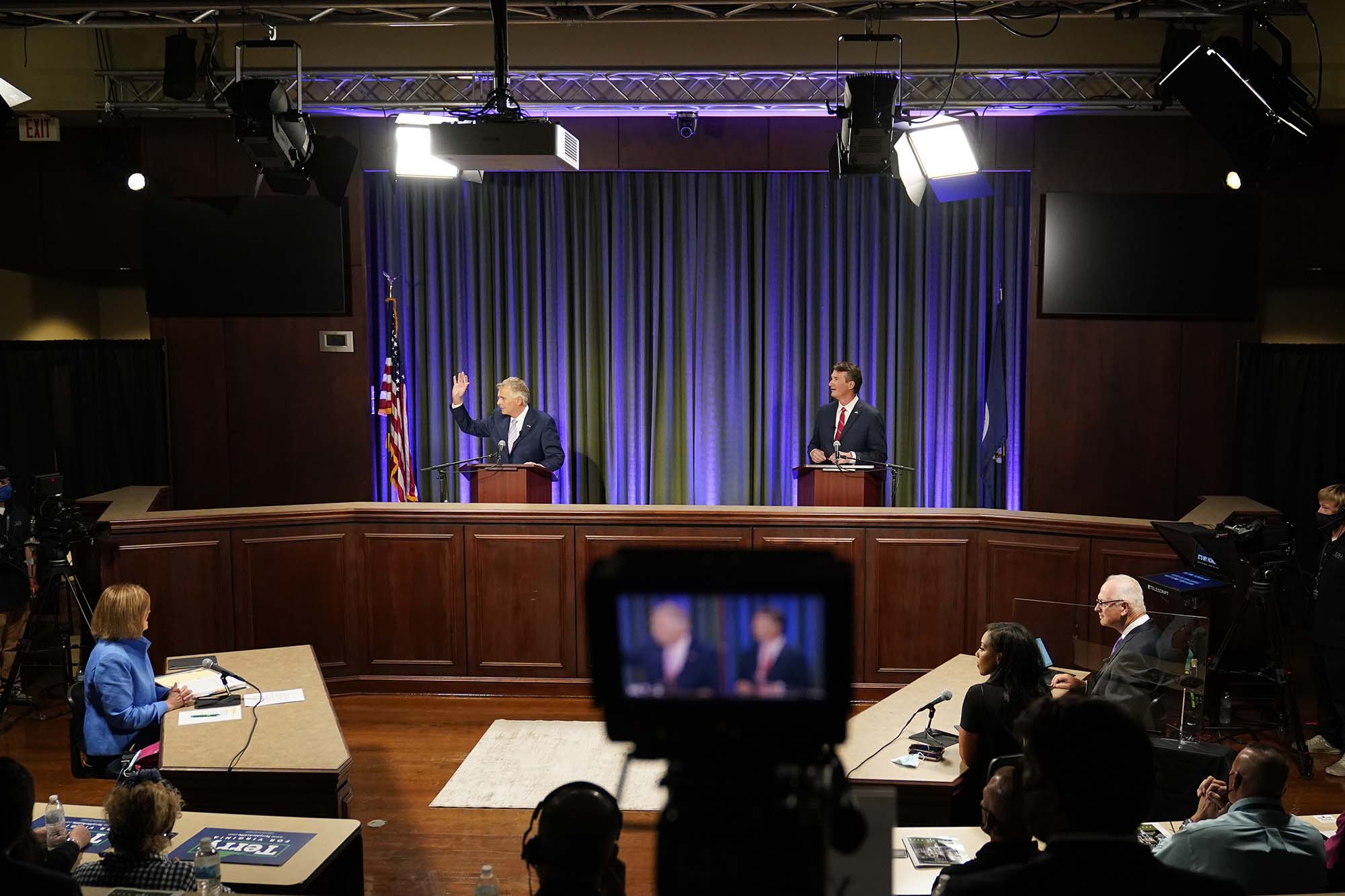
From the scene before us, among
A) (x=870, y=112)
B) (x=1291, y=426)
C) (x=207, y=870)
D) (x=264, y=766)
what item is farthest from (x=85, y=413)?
(x=1291, y=426)

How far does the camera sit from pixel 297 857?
10.5 ft

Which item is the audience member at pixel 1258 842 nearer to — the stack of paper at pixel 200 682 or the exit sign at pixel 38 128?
the stack of paper at pixel 200 682

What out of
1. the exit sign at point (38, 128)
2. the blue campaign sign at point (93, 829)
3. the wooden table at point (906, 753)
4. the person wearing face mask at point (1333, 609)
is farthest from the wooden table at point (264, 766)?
the exit sign at point (38, 128)

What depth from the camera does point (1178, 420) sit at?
824cm

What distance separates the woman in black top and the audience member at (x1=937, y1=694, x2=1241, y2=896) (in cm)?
202

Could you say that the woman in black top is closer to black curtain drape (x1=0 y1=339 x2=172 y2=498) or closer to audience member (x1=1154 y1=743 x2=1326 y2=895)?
audience member (x1=1154 y1=743 x2=1326 y2=895)

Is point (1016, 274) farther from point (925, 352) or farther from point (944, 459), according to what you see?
point (944, 459)

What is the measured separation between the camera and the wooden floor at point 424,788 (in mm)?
4414

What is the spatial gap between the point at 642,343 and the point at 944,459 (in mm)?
2607

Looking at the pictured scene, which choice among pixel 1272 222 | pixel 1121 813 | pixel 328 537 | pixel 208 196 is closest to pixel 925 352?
pixel 1272 222

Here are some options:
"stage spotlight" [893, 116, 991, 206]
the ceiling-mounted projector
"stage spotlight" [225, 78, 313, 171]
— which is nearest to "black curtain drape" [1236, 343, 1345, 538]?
"stage spotlight" [893, 116, 991, 206]

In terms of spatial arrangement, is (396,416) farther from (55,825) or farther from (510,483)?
(55,825)

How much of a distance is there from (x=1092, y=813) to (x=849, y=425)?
19.6 ft

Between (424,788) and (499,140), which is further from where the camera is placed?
(499,140)
